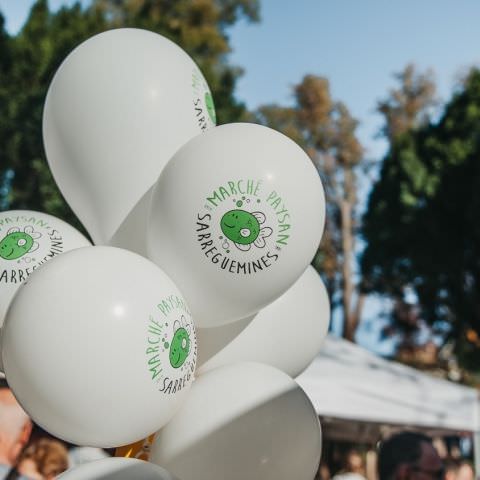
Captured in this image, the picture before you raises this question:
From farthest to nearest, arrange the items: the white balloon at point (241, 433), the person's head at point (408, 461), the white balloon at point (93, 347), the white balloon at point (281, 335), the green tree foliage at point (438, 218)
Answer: the green tree foliage at point (438, 218) → the person's head at point (408, 461) → the white balloon at point (281, 335) → the white balloon at point (241, 433) → the white balloon at point (93, 347)

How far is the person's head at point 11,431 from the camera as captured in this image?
3287 millimetres

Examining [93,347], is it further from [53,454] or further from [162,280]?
[53,454]

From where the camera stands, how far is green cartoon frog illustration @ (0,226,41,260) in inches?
75.5

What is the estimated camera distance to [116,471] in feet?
5.09

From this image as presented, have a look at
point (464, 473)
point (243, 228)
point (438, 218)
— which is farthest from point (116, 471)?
point (438, 218)

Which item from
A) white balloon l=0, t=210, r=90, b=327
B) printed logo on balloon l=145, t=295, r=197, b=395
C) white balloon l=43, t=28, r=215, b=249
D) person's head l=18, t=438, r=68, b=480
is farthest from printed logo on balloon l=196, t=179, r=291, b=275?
person's head l=18, t=438, r=68, b=480

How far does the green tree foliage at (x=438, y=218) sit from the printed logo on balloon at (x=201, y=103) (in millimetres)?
9102

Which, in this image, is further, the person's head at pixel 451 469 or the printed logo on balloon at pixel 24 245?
the person's head at pixel 451 469

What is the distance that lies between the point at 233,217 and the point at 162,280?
10.8 inches

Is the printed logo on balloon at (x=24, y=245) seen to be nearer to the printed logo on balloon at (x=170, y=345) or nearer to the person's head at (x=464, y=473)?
the printed logo on balloon at (x=170, y=345)

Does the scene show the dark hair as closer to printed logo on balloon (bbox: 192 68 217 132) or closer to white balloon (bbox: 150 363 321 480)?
white balloon (bbox: 150 363 321 480)

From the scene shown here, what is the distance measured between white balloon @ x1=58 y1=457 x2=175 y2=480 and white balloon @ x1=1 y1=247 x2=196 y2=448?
0.20 ft

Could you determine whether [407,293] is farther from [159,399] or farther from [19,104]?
[159,399]

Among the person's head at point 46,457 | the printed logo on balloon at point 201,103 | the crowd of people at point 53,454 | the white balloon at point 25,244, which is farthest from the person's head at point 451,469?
the white balloon at point 25,244
